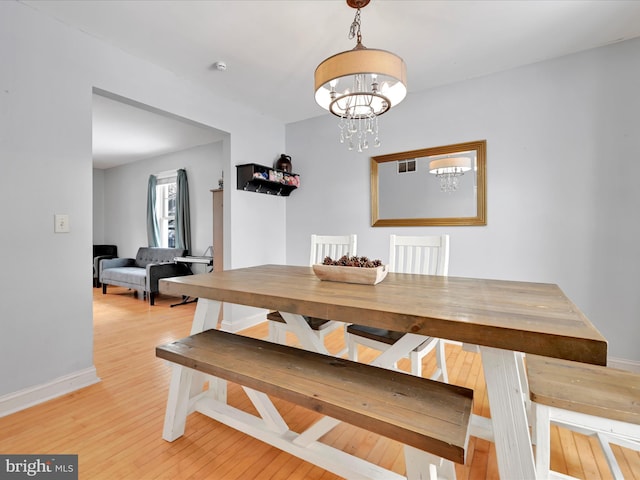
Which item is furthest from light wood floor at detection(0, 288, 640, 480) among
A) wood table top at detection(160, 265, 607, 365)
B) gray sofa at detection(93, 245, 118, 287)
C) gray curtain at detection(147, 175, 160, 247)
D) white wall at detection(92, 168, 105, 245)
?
white wall at detection(92, 168, 105, 245)

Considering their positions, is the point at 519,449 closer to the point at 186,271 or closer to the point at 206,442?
the point at 206,442

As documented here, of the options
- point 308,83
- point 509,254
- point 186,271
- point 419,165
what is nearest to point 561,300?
point 509,254

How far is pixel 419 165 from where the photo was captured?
3068 millimetres

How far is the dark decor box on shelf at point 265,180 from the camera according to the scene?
323cm

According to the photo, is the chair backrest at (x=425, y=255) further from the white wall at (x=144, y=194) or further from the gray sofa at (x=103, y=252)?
A: the gray sofa at (x=103, y=252)

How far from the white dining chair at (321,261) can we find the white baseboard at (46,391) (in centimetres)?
128

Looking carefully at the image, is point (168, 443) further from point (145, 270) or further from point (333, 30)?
point (145, 270)

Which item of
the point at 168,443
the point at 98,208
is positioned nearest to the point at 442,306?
the point at 168,443

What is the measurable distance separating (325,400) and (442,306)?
0.52m

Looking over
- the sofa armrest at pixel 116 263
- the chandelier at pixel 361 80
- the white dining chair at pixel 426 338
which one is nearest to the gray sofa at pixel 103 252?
the sofa armrest at pixel 116 263

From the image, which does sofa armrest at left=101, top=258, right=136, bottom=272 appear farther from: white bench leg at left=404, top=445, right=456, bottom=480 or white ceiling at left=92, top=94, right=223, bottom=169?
white bench leg at left=404, top=445, right=456, bottom=480

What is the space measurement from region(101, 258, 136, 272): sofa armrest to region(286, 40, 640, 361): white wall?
Result: 513 cm

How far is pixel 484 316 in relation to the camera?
0.94 m

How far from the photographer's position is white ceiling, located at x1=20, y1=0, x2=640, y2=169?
1922 mm
